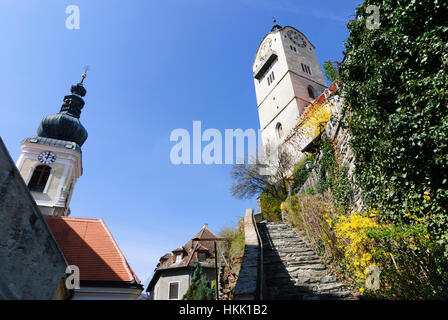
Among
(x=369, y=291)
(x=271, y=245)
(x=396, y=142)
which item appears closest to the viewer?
(x=369, y=291)

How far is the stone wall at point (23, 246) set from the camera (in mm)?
1825

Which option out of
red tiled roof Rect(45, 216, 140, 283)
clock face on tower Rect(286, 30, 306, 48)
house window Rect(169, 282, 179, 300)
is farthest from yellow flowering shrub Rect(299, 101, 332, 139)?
clock face on tower Rect(286, 30, 306, 48)

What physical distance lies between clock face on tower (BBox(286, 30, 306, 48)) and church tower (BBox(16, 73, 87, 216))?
31296mm

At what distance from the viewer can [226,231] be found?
485 inches

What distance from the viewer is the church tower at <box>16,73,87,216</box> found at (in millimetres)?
23062

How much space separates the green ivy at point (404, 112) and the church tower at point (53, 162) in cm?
2603

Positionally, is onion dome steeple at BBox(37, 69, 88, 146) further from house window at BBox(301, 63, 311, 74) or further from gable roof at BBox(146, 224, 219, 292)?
house window at BBox(301, 63, 311, 74)

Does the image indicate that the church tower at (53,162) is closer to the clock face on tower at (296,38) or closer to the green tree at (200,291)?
the green tree at (200,291)

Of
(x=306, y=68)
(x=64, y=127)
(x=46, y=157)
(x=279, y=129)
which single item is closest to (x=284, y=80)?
(x=306, y=68)

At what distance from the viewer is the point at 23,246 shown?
6.29 feet

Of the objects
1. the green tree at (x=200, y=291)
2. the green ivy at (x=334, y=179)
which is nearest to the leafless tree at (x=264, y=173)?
the green tree at (x=200, y=291)
